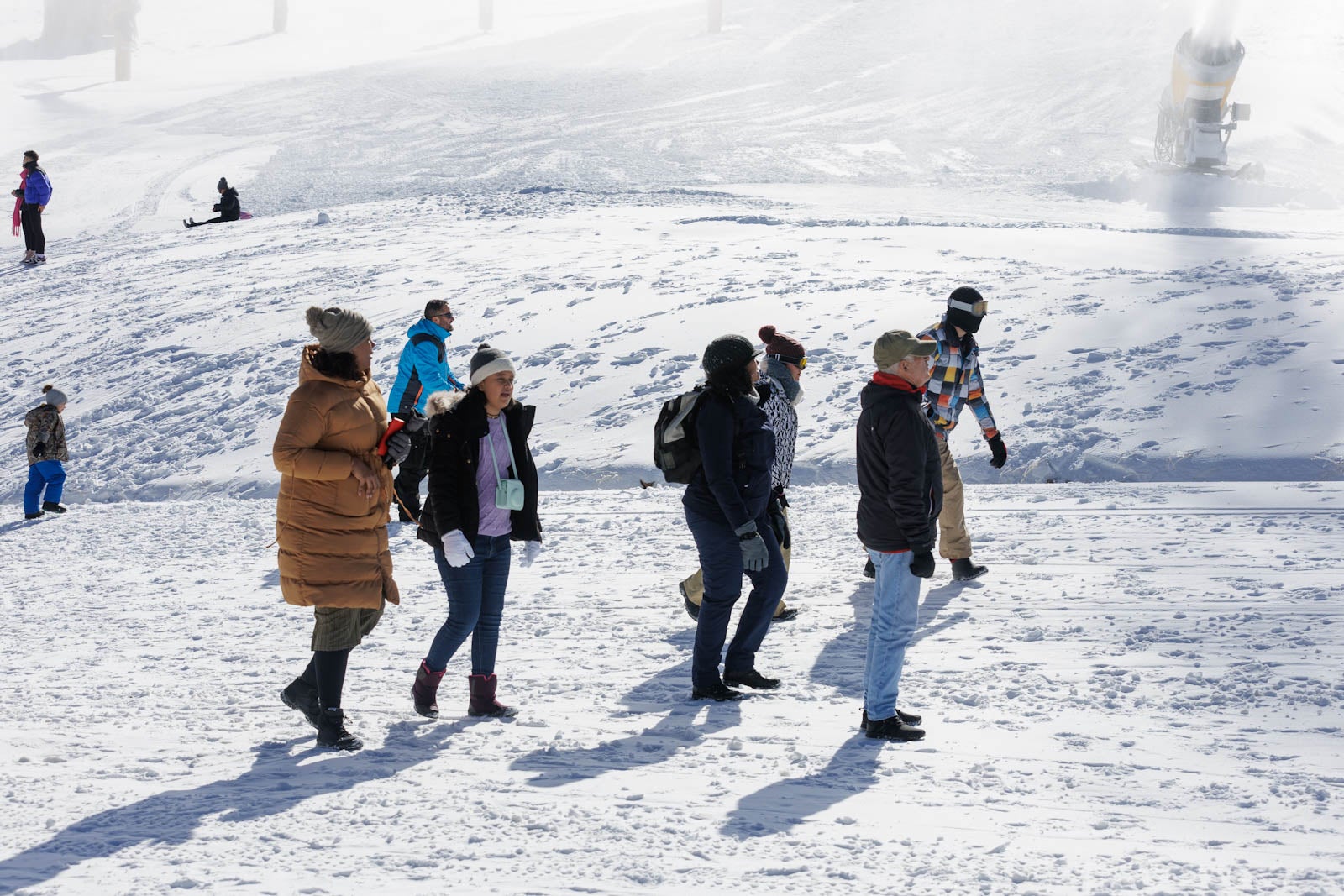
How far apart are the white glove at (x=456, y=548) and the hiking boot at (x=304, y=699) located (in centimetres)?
78

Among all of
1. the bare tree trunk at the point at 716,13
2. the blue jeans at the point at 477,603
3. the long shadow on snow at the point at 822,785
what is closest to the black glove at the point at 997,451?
the long shadow on snow at the point at 822,785

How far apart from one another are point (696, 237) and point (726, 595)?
12.7 metres

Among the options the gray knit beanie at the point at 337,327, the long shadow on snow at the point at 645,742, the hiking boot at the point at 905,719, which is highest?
the gray knit beanie at the point at 337,327

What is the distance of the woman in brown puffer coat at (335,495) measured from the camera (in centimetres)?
474

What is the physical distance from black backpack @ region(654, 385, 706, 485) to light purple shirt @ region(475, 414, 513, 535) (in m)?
0.62

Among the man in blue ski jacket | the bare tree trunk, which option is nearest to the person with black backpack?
the man in blue ski jacket

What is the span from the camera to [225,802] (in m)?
4.57

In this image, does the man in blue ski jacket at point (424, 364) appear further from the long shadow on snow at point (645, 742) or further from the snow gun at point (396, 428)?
the snow gun at point (396, 428)

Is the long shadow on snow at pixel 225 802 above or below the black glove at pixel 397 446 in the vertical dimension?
below

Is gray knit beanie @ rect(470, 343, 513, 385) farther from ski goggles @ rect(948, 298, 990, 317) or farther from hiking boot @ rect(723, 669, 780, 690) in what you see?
ski goggles @ rect(948, 298, 990, 317)

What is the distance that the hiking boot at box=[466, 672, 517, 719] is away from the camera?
5.48 m

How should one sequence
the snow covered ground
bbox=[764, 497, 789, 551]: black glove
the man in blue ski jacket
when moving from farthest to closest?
1. the man in blue ski jacket
2. bbox=[764, 497, 789, 551]: black glove
3. the snow covered ground

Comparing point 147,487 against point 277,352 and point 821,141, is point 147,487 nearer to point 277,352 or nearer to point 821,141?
point 277,352

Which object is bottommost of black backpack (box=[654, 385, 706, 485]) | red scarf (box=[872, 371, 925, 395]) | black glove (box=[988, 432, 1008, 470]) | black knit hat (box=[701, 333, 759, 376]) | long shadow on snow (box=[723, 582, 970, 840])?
long shadow on snow (box=[723, 582, 970, 840])
